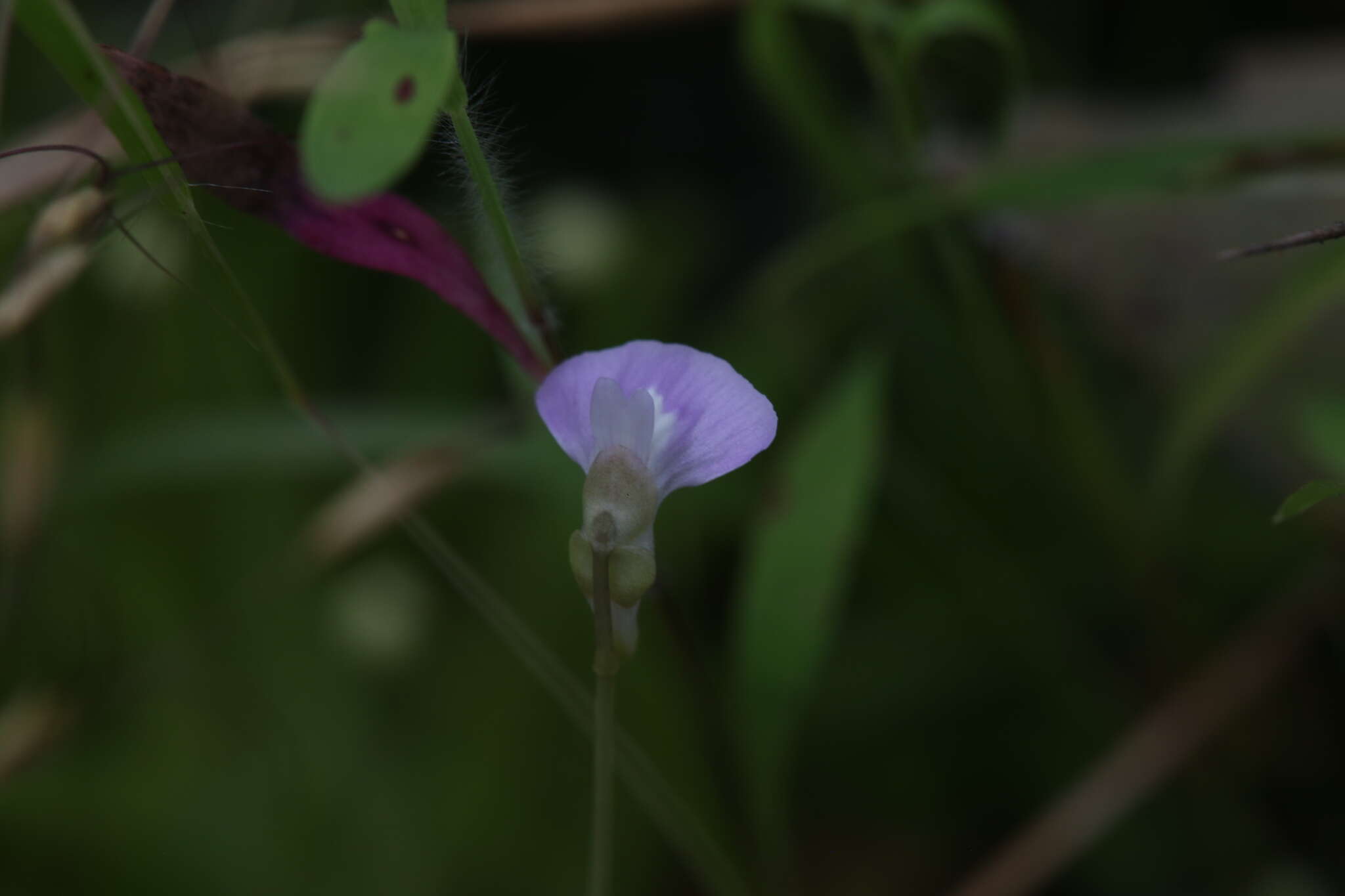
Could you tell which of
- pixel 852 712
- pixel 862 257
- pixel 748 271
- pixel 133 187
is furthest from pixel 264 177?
pixel 748 271

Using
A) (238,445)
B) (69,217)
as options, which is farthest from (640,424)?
(238,445)

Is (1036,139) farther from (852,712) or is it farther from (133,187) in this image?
(133,187)

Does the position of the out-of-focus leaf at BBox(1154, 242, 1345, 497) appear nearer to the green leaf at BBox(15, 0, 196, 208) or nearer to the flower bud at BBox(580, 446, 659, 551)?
the flower bud at BBox(580, 446, 659, 551)

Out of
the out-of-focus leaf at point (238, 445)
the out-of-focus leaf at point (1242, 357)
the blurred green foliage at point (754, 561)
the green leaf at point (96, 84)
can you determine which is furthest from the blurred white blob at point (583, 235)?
the green leaf at point (96, 84)

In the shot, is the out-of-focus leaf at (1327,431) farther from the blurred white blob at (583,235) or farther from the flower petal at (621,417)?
the blurred white blob at (583,235)

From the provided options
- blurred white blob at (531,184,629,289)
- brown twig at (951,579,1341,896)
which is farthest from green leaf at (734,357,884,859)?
blurred white blob at (531,184,629,289)

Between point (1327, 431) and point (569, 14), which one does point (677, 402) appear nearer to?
point (1327, 431)
